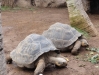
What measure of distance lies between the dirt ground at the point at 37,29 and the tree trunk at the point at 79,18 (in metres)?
0.45

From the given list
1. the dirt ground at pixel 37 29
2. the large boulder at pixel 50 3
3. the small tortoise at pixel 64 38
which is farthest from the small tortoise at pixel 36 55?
the large boulder at pixel 50 3

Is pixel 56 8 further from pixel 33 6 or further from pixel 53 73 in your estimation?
pixel 53 73

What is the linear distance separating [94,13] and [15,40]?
5587 millimetres

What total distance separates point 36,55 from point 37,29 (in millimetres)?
3659

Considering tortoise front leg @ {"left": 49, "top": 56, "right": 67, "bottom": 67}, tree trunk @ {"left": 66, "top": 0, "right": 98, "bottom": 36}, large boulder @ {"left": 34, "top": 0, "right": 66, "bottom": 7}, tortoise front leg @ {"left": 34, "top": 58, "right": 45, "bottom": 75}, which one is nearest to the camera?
tortoise front leg @ {"left": 34, "top": 58, "right": 45, "bottom": 75}

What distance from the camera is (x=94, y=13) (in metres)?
10.9

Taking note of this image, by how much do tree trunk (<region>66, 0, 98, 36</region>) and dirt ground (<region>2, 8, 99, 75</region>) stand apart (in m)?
0.45

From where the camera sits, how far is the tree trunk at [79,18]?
22.8 feet

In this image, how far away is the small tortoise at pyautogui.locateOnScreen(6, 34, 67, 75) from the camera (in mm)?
3988

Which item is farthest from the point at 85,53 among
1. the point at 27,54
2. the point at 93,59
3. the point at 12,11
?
the point at 12,11

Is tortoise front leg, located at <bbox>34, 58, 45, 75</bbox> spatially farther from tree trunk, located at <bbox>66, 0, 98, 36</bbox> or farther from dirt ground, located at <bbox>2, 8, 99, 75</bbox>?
tree trunk, located at <bbox>66, 0, 98, 36</bbox>

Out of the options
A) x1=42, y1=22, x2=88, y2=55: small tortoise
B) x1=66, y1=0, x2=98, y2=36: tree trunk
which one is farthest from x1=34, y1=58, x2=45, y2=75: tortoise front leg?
x1=66, y1=0, x2=98, y2=36: tree trunk

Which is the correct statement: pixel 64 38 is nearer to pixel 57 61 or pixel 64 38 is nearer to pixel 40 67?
pixel 57 61

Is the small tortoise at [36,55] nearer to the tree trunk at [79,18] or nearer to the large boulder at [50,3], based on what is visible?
the tree trunk at [79,18]
